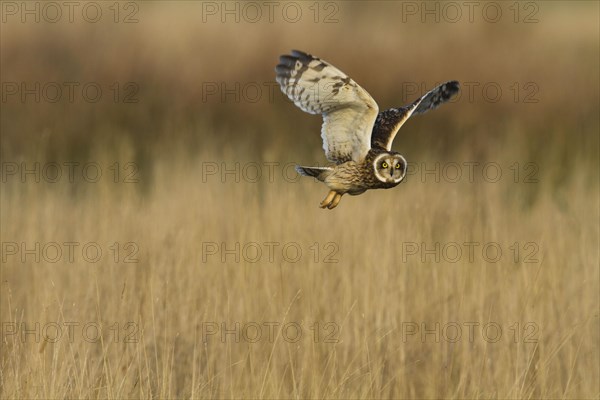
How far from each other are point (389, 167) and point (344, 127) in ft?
0.75

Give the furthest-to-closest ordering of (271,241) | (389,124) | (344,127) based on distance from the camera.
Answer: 1. (271,241)
2. (389,124)
3. (344,127)

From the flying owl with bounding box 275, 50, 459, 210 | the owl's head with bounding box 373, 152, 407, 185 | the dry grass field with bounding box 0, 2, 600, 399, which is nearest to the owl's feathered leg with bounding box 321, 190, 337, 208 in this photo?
the flying owl with bounding box 275, 50, 459, 210

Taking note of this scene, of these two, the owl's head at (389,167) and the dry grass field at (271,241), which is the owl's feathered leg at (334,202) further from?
the dry grass field at (271,241)

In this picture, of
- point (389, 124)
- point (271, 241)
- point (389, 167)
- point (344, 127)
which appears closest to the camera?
point (389, 167)

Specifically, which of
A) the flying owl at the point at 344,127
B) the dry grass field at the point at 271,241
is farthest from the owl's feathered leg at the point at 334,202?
the dry grass field at the point at 271,241

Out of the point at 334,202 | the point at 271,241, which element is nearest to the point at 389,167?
the point at 334,202

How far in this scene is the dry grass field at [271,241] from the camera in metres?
4.80

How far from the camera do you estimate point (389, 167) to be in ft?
10.6

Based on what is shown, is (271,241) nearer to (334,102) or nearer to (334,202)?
(334,102)

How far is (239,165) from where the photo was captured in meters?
7.79

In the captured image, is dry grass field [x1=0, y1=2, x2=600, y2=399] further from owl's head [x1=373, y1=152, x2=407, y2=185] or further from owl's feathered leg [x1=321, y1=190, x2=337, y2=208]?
owl's head [x1=373, y1=152, x2=407, y2=185]

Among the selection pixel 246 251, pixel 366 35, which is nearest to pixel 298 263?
pixel 246 251

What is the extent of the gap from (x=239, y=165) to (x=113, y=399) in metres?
3.72

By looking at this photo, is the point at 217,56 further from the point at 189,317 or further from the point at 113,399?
the point at 113,399
